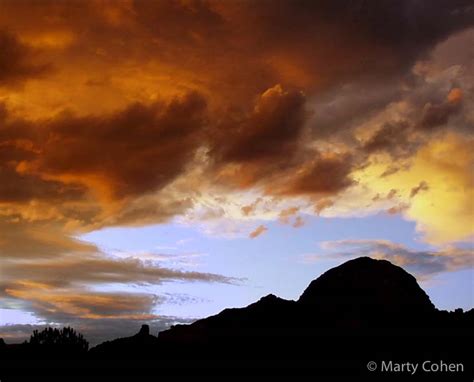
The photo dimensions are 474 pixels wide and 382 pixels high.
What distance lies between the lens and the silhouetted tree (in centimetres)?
7100

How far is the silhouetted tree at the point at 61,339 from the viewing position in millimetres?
71000

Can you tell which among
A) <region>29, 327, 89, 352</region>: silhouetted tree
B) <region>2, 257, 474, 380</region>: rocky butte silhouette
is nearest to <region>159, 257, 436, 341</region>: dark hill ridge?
<region>2, 257, 474, 380</region>: rocky butte silhouette

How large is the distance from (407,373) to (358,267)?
→ 17495 millimetres

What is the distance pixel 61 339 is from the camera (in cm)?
7331

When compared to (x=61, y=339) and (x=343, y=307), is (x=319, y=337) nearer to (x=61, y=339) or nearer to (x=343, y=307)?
(x=343, y=307)

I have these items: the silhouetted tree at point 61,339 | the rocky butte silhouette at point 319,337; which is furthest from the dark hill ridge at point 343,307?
the silhouetted tree at point 61,339

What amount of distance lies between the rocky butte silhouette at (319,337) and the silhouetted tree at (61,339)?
11691mm

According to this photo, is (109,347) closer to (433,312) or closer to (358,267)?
(358,267)

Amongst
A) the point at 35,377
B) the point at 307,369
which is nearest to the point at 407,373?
the point at 307,369

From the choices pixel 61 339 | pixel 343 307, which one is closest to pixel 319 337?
pixel 343 307

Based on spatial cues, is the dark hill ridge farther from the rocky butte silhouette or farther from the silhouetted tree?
the silhouetted tree

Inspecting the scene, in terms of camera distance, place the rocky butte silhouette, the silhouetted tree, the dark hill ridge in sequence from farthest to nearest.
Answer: the silhouetted tree
the dark hill ridge
the rocky butte silhouette

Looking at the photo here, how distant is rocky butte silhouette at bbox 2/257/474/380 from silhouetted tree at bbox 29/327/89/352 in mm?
11691

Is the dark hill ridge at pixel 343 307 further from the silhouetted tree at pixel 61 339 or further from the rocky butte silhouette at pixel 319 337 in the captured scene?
the silhouetted tree at pixel 61 339
